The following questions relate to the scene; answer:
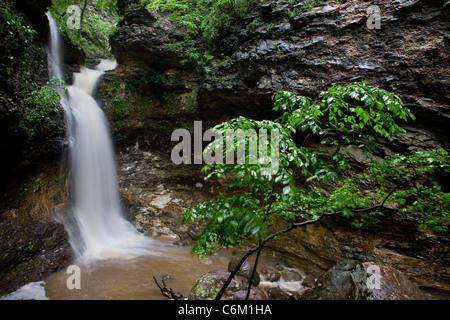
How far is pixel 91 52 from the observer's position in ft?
38.1

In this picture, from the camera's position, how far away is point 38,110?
18.0 feet

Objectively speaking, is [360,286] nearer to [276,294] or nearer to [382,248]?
[276,294]

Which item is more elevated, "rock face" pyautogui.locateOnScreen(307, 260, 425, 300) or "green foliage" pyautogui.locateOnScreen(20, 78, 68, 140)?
"green foliage" pyautogui.locateOnScreen(20, 78, 68, 140)

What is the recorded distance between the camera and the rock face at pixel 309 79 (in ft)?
16.4

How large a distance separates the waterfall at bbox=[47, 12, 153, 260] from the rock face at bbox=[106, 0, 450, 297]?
670 millimetres

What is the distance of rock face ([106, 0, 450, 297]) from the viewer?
5004mm

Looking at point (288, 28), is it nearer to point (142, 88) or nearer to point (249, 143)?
point (142, 88)

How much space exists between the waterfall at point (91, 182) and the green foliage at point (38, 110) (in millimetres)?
1026

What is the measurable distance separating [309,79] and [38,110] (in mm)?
7286

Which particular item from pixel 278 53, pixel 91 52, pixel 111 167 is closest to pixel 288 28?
pixel 278 53

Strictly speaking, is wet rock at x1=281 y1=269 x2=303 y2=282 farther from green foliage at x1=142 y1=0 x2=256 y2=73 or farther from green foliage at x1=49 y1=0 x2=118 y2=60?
green foliage at x1=49 y1=0 x2=118 y2=60

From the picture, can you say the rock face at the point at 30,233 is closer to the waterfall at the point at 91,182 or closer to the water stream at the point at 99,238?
the water stream at the point at 99,238

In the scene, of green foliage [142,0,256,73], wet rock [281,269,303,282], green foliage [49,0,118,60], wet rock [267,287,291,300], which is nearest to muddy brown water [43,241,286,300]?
wet rock [281,269,303,282]
